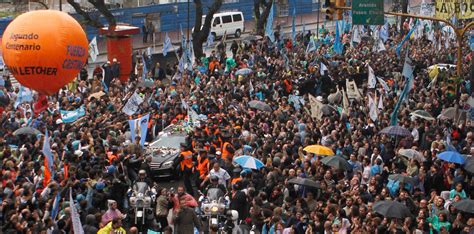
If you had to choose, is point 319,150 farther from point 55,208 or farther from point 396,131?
point 55,208

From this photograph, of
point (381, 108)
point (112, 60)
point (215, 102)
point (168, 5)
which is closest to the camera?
point (381, 108)

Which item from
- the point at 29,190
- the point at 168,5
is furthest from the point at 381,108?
the point at 168,5

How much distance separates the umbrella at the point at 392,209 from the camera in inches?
590

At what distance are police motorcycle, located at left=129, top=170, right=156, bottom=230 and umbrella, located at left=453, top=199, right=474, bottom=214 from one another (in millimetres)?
5285

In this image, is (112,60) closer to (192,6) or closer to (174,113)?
(174,113)

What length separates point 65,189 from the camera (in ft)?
54.8

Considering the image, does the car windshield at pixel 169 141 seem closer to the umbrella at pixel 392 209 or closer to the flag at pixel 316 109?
the flag at pixel 316 109

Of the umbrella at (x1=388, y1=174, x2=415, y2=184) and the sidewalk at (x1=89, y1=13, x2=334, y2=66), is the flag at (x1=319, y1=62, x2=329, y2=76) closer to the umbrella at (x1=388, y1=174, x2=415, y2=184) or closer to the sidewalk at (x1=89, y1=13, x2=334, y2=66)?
the umbrella at (x1=388, y1=174, x2=415, y2=184)

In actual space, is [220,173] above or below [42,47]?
below

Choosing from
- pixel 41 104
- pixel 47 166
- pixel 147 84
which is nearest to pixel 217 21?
pixel 147 84

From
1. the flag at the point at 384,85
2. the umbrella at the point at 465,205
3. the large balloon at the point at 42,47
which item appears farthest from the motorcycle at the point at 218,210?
the flag at the point at 384,85

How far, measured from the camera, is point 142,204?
17422 millimetres

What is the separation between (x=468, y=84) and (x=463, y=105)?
4236mm

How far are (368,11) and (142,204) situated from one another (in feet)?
49.6
